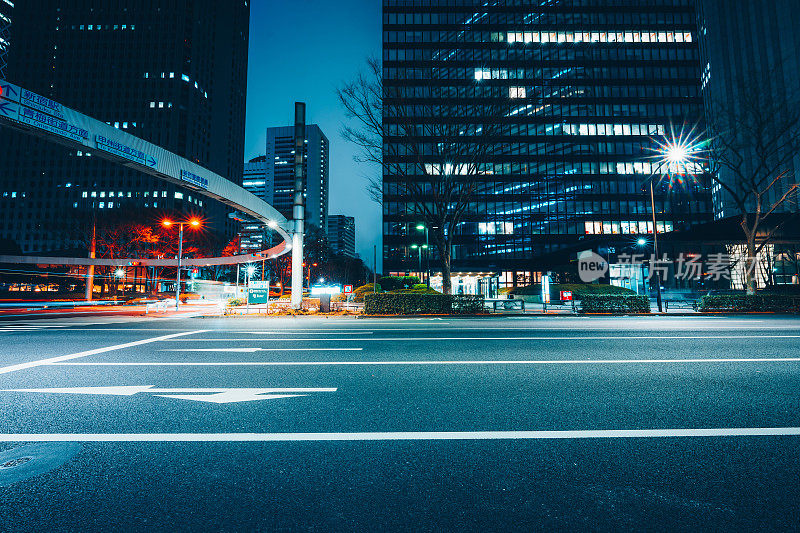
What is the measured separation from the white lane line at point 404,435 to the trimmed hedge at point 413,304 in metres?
16.4

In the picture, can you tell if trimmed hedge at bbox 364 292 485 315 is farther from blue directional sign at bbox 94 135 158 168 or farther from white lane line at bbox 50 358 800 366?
white lane line at bbox 50 358 800 366

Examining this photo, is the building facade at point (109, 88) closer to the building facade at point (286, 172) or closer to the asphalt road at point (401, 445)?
the building facade at point (286, 172)

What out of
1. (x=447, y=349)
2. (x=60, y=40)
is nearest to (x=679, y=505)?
(x=447, y=349)

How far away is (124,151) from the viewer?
47.1ft

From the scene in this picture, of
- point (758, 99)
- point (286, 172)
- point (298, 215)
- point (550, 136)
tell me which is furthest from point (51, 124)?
point (286, 172)

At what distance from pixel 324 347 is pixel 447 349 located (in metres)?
3.02

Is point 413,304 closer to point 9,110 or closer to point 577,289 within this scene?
point 9,110

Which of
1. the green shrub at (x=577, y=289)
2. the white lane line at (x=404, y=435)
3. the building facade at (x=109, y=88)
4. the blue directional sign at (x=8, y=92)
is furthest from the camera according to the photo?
the building facade at (x=109, y=88)

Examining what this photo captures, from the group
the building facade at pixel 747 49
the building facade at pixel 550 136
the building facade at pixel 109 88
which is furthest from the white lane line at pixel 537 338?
the building facade at pixel 109 88

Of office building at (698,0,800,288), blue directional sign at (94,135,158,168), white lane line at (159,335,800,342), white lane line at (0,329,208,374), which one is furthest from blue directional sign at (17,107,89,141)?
office building at (698,0,800,288)

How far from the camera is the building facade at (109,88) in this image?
10038 centimetres

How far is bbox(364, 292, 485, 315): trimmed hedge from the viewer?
19.8m

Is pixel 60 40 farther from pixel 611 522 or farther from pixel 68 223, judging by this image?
→ pixel 611 522

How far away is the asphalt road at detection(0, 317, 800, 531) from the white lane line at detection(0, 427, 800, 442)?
23 mm
